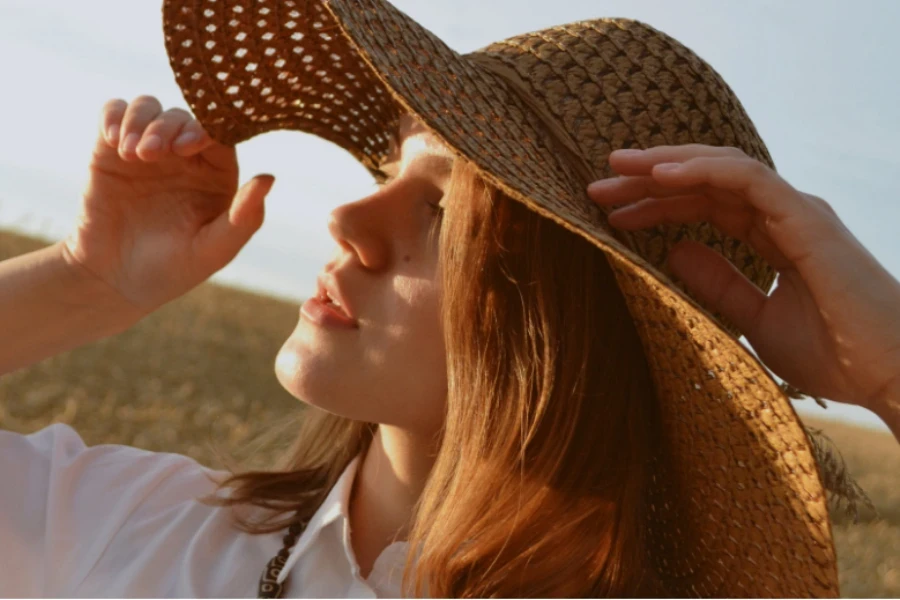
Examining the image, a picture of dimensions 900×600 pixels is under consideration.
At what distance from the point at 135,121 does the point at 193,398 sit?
3.95 meters

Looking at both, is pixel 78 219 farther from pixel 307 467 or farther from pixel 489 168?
pixel 489 168

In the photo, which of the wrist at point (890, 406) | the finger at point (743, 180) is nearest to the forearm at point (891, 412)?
the wrist at point (890, 406)

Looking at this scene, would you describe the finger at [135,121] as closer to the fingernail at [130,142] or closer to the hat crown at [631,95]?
the fingernail at [130,142]

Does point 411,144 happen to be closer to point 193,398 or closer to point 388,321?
point 388,321

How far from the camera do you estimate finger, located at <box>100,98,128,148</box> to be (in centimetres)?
205

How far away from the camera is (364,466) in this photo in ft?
6.98

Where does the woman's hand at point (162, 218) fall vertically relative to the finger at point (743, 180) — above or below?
below

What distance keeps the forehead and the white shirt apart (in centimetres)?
67

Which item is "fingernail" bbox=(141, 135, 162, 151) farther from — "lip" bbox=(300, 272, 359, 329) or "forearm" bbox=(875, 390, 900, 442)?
"forearm" bbox=(875, 390, 900, 442)

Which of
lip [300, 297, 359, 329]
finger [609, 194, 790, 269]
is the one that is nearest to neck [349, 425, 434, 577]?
lip [300, 297, 359, 329]

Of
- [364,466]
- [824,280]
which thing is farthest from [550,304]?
[364,466]

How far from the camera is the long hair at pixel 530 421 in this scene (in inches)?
68.7

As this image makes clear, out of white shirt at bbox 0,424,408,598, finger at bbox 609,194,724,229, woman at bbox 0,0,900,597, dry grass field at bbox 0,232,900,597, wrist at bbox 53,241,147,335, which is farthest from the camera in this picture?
dry grass field at bbox 0,232,900,597

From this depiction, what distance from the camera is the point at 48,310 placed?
2.12 meters
